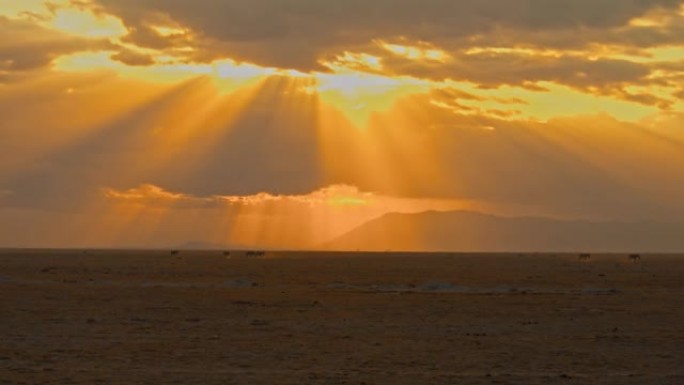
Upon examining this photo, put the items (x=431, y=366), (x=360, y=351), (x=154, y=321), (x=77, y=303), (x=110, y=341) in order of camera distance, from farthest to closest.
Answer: (x=77, y=303), (x=154, y=321), (x=110, y=341), (x=360, y=351), (x=431, y=366)

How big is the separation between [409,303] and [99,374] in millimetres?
26920

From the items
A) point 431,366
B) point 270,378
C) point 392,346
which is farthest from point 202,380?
point 392,346

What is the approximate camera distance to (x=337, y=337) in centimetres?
3341

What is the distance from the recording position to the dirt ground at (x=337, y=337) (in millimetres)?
24703

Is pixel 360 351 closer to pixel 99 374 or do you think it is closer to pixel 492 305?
pixel 99 374

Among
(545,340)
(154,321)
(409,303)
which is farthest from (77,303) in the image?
(545,340)

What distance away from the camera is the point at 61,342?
3098 cm

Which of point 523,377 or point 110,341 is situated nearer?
point 523,377

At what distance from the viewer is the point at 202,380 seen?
76.5 feet

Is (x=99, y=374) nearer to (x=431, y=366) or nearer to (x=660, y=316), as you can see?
(x=431, y=366)

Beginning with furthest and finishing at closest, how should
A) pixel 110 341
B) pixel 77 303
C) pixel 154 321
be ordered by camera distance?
pixel 77 303, pixel 154 321, pixel 110 341

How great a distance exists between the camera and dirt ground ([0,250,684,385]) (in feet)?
81.0

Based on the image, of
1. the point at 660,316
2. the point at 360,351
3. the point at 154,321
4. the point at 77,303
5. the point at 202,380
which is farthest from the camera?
the point at 77,303

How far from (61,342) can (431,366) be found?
11886 millimetres
